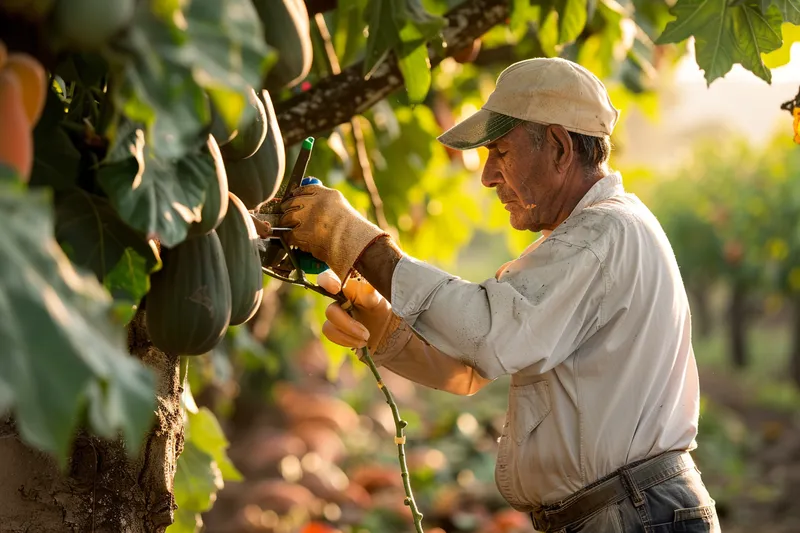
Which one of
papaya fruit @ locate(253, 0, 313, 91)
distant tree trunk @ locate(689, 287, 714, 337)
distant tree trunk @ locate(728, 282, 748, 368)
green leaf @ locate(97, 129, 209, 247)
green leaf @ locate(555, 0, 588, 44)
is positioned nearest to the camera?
green leaf @ locate(97, 129, 209, 247)

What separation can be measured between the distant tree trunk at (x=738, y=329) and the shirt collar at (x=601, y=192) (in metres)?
18.6

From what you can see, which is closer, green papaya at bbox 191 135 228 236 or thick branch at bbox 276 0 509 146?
green papaya at bbox 191 135 228 236

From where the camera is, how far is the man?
199cm

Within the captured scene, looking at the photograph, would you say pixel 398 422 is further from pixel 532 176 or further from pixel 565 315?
pixel 532 176

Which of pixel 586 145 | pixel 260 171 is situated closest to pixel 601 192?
pixel 586 145

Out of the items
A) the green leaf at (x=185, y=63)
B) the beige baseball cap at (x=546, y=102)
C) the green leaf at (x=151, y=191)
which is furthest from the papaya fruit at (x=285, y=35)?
the beige baseball cap at (x=546, y=102)

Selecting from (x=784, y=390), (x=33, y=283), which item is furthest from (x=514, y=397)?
(x=784, y=390)

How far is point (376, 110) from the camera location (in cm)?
382

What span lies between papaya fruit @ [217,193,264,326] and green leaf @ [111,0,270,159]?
1.74 ft

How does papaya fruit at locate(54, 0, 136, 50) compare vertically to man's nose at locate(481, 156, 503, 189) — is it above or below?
above

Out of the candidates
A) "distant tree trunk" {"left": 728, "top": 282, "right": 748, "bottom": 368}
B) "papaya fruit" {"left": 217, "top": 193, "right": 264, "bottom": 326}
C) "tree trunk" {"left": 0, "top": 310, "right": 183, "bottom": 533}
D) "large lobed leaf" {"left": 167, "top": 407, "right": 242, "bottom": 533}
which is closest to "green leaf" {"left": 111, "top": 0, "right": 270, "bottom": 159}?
"papaya fruit" {"left": 217, "top": 193, "right": 264, "bottom": 326}

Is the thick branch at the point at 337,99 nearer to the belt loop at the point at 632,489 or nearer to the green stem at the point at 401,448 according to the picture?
the green stem at the point at 401,448

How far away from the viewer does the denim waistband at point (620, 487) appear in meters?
2.09

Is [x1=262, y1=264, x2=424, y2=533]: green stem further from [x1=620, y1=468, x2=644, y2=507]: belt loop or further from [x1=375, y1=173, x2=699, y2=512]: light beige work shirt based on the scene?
[x1=620, y1=468, x2=644, y2=507]: belt loop
